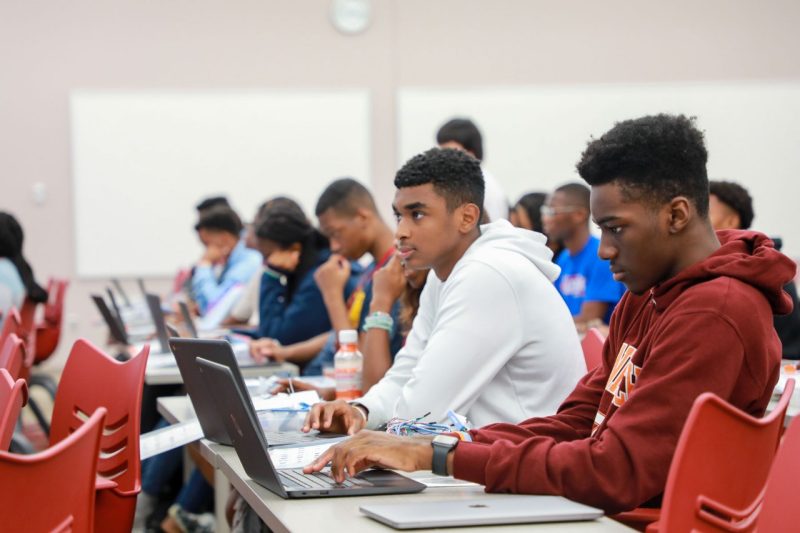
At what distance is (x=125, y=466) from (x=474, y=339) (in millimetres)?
848

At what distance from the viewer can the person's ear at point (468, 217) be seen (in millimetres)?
2533

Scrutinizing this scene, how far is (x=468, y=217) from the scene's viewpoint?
2.54 metres

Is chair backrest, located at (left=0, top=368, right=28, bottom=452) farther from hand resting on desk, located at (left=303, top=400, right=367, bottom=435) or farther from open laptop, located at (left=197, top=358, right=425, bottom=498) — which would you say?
hand resting on desk, located at (left=303, top=400, right=367, bottom=435)

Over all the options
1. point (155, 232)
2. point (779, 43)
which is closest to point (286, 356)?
point (155, 232)

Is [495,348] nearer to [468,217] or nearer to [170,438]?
[468,217]

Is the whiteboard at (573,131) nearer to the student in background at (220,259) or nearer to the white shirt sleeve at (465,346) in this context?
the student in background at (220,259)

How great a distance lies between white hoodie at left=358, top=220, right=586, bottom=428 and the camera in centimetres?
220

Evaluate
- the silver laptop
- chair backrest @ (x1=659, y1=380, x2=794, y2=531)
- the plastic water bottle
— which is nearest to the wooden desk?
the silver laptop

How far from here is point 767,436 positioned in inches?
52.8

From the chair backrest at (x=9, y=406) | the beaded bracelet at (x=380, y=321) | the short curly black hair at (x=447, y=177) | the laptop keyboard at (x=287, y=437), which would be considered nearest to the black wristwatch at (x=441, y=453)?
the laptop keyboard at (x=287, y=437)

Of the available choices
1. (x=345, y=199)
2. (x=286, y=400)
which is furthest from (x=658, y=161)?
(x=345, y=199)

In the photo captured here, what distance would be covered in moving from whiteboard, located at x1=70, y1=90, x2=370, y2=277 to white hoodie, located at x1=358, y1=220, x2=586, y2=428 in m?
6.68

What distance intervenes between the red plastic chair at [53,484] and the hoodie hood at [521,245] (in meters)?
1.14

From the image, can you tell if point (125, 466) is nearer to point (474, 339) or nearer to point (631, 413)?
point (474, 339)
